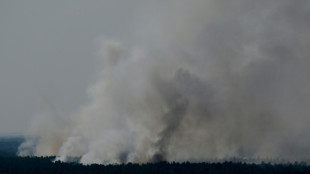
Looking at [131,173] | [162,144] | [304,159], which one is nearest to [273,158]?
[304,159]

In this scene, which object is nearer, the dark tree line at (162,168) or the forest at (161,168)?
the dark tree line at (162,168)

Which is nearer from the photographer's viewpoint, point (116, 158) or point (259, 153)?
point (116, 158)

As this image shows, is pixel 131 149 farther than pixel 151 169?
Yes

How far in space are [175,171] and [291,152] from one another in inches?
3163

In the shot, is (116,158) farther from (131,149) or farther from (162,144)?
(162,144)

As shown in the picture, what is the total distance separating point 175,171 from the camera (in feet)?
445

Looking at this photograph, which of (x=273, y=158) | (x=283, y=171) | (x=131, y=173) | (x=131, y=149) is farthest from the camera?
(x=273, y=158)

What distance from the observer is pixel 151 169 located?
136 meters

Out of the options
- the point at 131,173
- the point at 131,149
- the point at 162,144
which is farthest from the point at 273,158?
the point at 131,173

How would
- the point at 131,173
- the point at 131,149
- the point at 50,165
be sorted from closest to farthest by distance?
1. the point at 131,173
2. the point at 50,165
3. the point at 131,149

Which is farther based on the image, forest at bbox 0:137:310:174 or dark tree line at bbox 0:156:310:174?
forest at bbox 0:137:310:174

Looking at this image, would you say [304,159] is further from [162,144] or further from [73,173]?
[73,173]

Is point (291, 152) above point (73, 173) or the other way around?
above

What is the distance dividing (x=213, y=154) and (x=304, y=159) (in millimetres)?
36073
